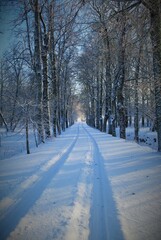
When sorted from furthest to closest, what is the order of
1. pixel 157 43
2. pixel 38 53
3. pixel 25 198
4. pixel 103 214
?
pixel 38 53
pixel 157 43
pixel 25 198
pixel 103 214

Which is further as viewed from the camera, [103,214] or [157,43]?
[157,43]

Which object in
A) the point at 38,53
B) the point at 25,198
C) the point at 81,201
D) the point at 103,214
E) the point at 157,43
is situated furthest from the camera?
the point at 38,53

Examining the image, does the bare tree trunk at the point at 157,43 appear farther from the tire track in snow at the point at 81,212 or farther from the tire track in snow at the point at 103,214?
the tire track in snow at the point at 81,212

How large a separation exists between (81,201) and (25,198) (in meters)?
1.32

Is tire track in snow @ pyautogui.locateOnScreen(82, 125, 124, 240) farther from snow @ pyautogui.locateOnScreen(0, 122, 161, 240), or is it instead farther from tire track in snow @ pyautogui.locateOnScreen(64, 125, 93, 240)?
tire track in snow @ pyautogui.locateOnScreen(64, 125, 93, 240)

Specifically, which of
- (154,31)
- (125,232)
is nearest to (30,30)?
(154,31)

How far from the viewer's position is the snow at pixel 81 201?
344cm

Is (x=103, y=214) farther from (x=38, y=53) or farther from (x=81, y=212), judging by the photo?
(x=38, y=53)

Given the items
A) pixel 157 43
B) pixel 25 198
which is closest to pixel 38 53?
pixel 157 43

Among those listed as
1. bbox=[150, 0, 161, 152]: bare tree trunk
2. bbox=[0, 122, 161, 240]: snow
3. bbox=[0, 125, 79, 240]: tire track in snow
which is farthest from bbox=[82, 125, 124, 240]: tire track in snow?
bbox=[150, 0, 161, 152]: bare tree trunk

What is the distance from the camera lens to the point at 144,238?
3.25 m

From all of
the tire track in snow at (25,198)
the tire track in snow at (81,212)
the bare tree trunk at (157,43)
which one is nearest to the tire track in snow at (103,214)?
the tire track in snow at (81,212)

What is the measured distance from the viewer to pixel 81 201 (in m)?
4.51

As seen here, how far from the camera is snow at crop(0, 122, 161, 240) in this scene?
344cm
